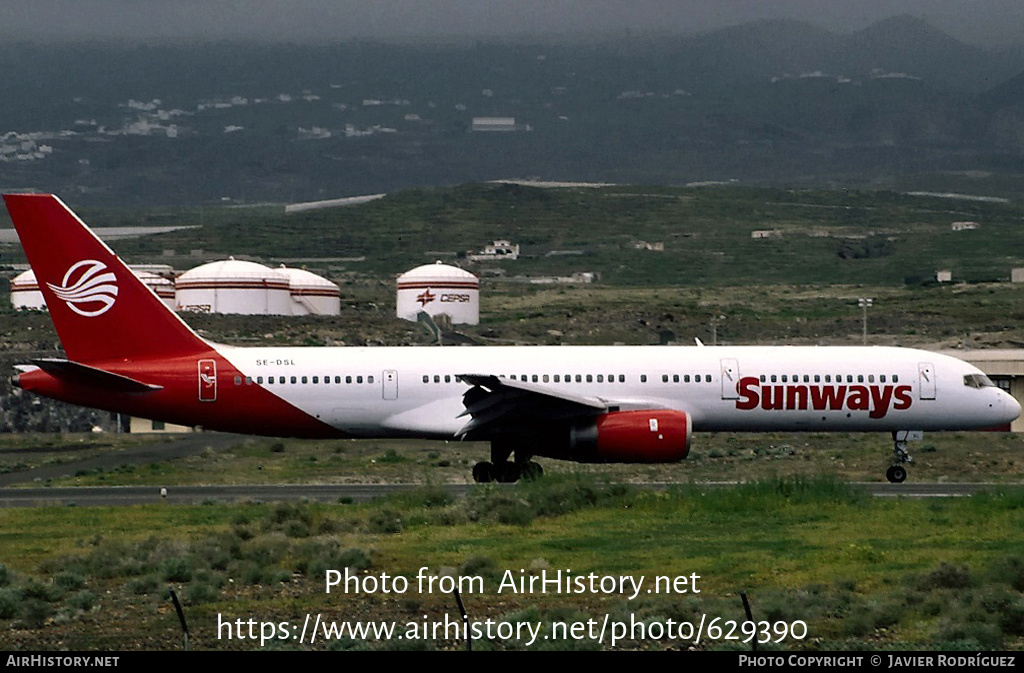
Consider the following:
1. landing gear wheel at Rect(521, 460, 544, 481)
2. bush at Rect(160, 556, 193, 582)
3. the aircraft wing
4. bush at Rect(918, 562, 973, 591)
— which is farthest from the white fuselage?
bush at Rect(918, 562, 973, 591)

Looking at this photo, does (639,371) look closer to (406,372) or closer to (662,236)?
(406,372)

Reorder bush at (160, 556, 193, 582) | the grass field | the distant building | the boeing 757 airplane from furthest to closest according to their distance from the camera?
the distant building
the boeing 757 airplane
bush at (160, 556, 193, 582)
the grass field

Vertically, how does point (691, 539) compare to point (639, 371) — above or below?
below

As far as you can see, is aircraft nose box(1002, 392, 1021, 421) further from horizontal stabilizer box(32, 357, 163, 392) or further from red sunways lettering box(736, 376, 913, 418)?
horizontal stabilizer box(32, 357, 163, 392)

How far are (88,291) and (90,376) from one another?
2.24 m

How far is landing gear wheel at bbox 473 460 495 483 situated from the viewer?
39938 millimetres

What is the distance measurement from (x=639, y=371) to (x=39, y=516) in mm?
15156

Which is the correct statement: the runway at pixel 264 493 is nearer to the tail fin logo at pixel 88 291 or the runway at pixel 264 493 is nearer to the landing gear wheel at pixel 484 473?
the landing gear wheel at pixel 484 473

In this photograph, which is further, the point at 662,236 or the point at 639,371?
the point at 662,236

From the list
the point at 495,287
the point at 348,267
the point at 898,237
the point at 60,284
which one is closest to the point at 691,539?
the point at 60,284

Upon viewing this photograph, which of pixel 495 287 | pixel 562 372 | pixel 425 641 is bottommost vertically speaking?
pixel 425 641

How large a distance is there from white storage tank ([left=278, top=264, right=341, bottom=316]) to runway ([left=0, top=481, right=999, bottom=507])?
213 ft

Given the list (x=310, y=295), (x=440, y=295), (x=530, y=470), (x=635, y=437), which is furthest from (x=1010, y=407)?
(x=310, y=295)

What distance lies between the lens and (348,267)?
175500mm
